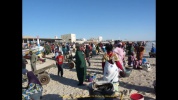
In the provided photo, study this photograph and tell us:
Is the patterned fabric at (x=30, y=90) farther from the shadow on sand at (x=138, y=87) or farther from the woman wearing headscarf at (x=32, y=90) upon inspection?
the shadow on sand at (x=138, y=87)

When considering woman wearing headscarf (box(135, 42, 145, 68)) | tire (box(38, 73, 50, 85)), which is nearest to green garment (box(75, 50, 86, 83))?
tire (box(38, 73, 50, 85))

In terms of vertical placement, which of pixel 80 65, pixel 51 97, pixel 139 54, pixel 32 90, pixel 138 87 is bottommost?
pixel 51 97

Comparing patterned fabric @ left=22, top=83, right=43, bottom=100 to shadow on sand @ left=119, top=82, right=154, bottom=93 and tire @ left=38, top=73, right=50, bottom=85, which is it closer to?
tire @ left=38, top=73, right=50, bottom=85

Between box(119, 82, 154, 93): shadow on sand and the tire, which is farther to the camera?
the tire

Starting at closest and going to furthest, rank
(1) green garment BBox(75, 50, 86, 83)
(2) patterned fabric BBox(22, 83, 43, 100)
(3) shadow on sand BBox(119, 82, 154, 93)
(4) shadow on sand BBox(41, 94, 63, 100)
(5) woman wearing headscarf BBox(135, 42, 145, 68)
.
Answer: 1. (2) patterned fabric BBox(22, 83, 43, 100)
2. (4) shadow on sand BBox(41, 94, 63, 100)
3. (3) shadow on sand BBox(119, 82, 154, 93)
4. (1) green garment BBox(75, 50, 86, 83)
5. (5) woman wearing headscarf BBox(135, 42, 145, 68)

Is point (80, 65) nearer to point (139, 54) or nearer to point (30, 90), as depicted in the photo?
point (30, 90)

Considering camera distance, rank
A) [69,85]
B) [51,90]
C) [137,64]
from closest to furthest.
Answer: [51,90]
[69,85]
[137,64]

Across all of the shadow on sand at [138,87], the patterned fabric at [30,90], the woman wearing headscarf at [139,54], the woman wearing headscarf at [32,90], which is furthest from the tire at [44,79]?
the woman wearing headscarf at [139,54]


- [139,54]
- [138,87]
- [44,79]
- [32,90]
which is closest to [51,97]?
[32,90]
